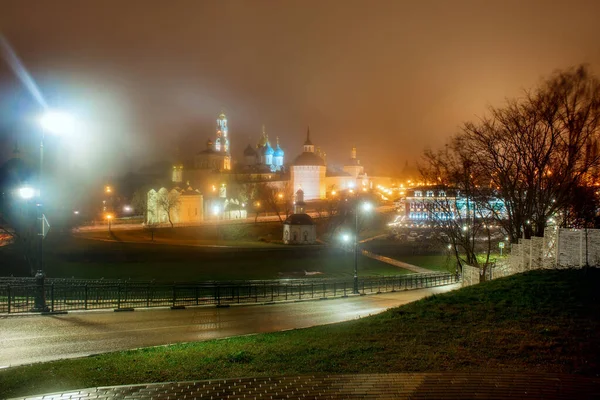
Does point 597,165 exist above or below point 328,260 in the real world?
above

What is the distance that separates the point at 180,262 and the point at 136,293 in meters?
26.4

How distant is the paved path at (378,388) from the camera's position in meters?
7.78

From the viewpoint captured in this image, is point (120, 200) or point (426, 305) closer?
point (426, 305)

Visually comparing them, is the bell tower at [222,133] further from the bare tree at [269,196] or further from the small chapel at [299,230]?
the small chapel at [299,230]

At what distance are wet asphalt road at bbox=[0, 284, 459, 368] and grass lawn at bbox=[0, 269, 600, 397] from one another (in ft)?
5.99

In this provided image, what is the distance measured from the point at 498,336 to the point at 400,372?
302cm

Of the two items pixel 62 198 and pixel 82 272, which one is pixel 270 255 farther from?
pixel 62 198

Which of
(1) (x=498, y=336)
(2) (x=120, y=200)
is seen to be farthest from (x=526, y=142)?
(2) (x=120, y=200)

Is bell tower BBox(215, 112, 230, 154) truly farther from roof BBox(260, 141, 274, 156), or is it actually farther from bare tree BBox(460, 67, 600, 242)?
bare tree BBox(460, 67, 600, 242)

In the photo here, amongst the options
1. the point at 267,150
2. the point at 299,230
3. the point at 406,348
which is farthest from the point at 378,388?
the point at 267,150

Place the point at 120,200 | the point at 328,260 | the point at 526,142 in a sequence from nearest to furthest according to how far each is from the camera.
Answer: the point at 526,142 < the point at 328,260 < the point at 120,200

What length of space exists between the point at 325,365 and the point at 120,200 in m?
112

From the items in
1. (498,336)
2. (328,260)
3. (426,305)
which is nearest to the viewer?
(498,336)

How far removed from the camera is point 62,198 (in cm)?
7562
